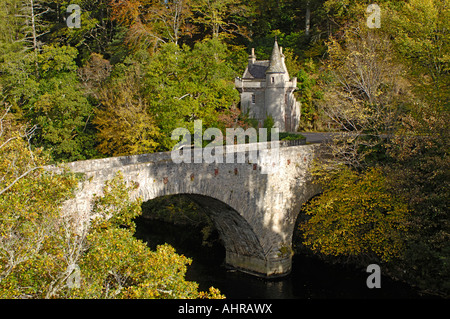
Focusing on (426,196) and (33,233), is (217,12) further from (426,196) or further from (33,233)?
(33,233)

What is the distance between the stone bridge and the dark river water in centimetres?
73

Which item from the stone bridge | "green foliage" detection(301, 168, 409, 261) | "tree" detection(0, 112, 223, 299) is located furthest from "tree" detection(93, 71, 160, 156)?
"tree" detection(0, 112, 223, 299)

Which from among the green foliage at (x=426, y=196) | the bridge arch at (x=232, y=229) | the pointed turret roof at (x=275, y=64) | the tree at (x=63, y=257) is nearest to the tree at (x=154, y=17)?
the pointed turret roof at (x=275, y=64)

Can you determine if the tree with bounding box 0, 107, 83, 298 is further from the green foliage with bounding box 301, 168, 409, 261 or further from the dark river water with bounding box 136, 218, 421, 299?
the green foliage with bounding box 301, 168, 409, 261

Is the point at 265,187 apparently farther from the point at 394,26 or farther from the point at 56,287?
the point at 394,26

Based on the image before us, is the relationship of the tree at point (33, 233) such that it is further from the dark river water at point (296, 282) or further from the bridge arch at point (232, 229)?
the dark river water at point (296, 282)

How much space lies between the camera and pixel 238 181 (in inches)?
639

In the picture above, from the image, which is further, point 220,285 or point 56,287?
point 220,285

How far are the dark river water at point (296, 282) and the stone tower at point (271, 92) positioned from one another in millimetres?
14754

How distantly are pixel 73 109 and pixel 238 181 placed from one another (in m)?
15.4

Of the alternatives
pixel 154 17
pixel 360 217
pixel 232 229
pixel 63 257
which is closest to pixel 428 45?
pixel 360 217

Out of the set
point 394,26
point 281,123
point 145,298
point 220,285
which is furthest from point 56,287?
point 281,123

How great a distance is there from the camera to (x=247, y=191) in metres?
16.7

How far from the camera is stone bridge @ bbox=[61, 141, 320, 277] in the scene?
1398cm
